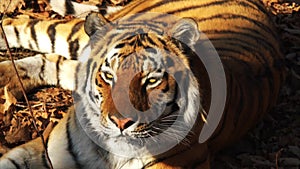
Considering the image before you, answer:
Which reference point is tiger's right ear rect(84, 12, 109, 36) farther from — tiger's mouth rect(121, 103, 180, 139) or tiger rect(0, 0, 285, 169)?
tiger's mouth rect(121, 103, 180, 139)

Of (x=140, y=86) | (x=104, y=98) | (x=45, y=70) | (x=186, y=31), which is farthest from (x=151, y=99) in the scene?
(x=45, y=70)

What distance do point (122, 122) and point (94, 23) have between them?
1.63 ft

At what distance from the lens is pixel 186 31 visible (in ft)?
8.39

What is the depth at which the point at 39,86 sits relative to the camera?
12.4ft

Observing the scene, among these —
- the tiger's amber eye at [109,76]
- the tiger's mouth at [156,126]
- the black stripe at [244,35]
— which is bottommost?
the black stripe at [244,35]

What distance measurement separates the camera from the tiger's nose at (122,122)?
2402 mm

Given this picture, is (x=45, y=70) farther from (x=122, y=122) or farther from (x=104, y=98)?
(x=122, y=122)

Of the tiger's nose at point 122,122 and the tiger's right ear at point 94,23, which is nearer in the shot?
the tiger's nose at point 122,122

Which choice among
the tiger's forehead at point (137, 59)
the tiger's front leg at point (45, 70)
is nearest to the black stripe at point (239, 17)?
the tiger's front leg at point (45, 70)

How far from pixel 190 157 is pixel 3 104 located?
3.97 feet

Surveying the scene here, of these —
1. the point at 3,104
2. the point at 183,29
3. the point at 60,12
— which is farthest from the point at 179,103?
the point at 60,12

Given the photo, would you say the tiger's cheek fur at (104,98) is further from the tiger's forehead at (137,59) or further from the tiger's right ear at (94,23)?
the tiger's right ear at (94,23)

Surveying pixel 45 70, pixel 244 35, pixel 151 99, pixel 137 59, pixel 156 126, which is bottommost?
pixel 45 70

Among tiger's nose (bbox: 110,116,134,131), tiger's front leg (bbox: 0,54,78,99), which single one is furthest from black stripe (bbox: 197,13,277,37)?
tiger's nose (bbox: 110,116,134,131)
